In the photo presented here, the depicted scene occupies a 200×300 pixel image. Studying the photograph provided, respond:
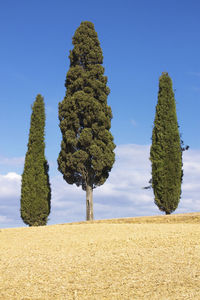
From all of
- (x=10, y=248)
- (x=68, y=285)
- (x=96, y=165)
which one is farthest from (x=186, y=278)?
(x=96, y=165)

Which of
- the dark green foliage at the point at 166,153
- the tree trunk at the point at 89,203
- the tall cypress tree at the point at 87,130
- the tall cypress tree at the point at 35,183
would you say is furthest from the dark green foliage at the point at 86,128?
the dark green foliage at the point at 166,153

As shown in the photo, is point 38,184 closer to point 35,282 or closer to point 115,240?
point 115,240

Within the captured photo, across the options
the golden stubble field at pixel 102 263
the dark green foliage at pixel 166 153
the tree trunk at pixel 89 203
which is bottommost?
the golden stubble field at pixel 102 263

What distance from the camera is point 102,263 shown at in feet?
31.1

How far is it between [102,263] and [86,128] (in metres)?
14.0

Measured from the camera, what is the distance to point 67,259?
10.2 meters

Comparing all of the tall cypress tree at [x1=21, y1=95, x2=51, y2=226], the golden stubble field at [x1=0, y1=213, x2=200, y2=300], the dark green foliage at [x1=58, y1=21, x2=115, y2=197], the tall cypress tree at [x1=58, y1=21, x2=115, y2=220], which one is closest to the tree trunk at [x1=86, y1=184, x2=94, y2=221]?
the tall cypress tree at [x1=58, y1=21, x2=115, y2=220]

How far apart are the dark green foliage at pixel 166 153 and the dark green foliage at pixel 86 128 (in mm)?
3213

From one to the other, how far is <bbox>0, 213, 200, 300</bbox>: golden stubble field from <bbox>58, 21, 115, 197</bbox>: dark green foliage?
816 centimetres

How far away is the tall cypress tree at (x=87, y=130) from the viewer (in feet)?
74.0

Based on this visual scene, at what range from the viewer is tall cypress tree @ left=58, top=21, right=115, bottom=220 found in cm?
2255

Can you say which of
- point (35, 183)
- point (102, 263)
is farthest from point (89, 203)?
point (102, 263)

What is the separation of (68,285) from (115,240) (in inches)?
172

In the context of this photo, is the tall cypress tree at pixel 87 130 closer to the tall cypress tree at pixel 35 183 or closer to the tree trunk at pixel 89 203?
the tree trunk at pixel 89 203
